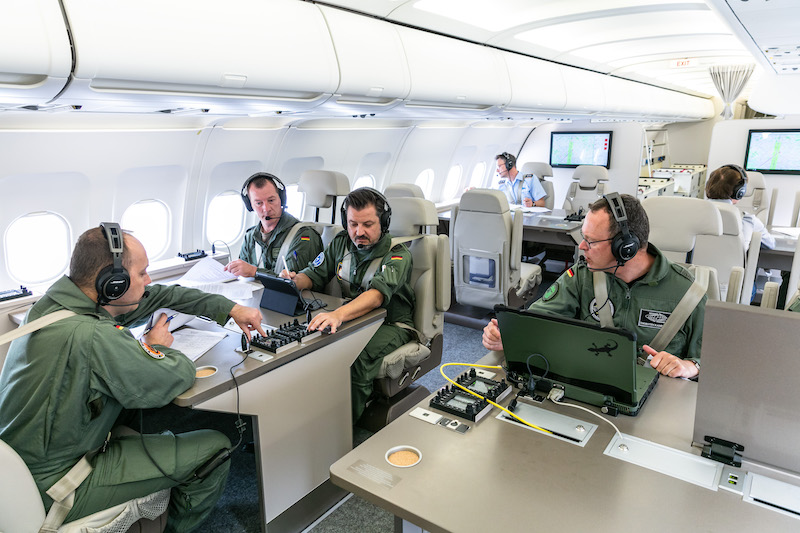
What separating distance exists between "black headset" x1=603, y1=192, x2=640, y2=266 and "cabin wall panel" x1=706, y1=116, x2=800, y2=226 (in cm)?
641

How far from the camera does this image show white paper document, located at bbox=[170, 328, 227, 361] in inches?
101

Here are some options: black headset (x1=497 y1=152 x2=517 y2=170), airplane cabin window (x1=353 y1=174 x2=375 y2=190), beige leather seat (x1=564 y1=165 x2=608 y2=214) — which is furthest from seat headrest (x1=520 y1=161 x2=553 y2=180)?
airplane cabin window (x1=353 y1=174 x2=375 y2=190)

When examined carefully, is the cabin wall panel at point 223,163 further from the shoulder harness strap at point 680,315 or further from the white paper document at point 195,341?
the shoulder harness strap at point 680,315

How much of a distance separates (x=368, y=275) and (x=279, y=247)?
109 cm

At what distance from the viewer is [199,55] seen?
88.7 inches

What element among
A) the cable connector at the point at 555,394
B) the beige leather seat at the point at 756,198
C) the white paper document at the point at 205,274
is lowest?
the cable connector at the point at 555,394

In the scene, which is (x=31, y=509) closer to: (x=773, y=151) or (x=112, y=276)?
(x=112, y=276)

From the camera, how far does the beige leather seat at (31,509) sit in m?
1.76

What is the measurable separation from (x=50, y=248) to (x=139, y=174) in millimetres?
919

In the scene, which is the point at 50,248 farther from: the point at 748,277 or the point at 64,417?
the point at 748,277

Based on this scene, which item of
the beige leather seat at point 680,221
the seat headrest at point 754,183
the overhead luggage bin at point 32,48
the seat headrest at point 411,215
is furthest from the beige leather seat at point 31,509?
the seat headrest at point 754,183

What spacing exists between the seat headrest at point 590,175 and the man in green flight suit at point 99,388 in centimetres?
705

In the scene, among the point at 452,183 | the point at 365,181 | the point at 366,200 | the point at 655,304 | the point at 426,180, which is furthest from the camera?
the point at 452,183

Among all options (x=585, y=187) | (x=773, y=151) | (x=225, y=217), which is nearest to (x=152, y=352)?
(x=225, y=217)
